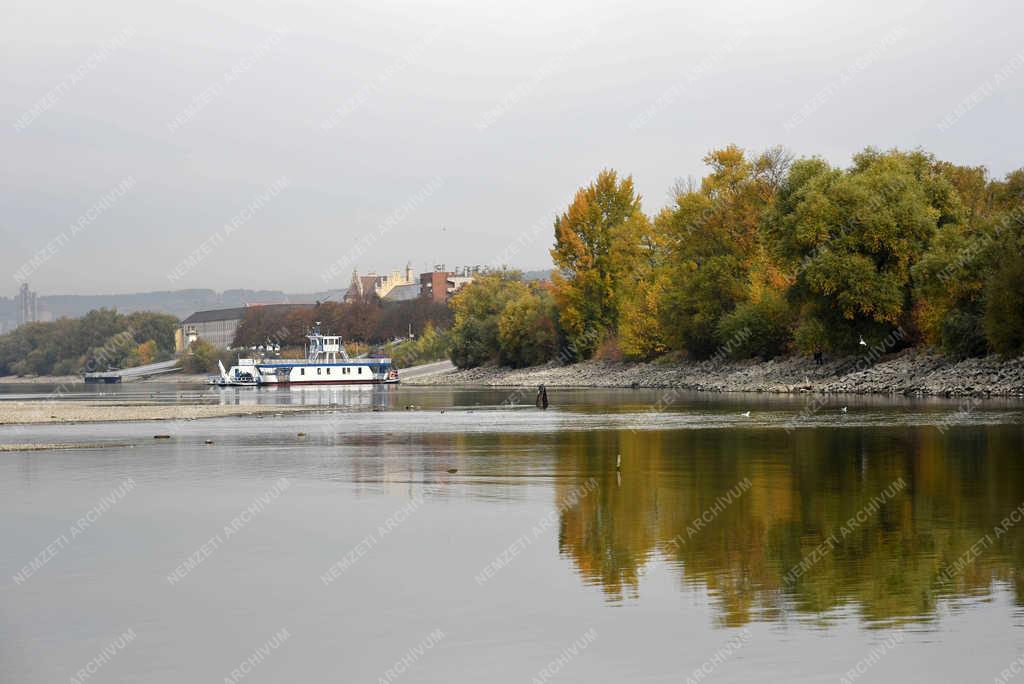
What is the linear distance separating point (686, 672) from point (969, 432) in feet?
93.2

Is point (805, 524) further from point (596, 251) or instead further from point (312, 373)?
point (312, 373)

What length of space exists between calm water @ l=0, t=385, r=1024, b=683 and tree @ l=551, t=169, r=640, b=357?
73.8 m

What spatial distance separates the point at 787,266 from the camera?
242 ft

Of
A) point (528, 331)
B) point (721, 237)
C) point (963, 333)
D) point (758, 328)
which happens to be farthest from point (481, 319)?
point (963, 333)

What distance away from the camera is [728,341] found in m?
86.2

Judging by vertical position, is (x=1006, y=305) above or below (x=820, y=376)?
above

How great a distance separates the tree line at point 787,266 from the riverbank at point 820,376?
1280 mm

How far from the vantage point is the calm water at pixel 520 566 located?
1158 cm

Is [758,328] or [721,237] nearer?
[758,328]

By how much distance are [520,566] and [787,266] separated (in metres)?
60.7

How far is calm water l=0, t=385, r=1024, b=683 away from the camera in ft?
38.0

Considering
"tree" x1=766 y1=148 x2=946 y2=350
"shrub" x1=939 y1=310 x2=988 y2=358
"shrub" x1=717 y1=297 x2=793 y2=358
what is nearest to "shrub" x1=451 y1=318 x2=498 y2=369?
"shrub" x1=717 y1=297 x2=793 y2=358

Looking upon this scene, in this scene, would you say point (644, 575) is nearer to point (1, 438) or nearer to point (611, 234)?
point (1, 438)

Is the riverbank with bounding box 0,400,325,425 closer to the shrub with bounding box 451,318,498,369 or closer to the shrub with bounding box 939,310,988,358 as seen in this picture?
Result: the shrub with bounding box 939,310,988,358
